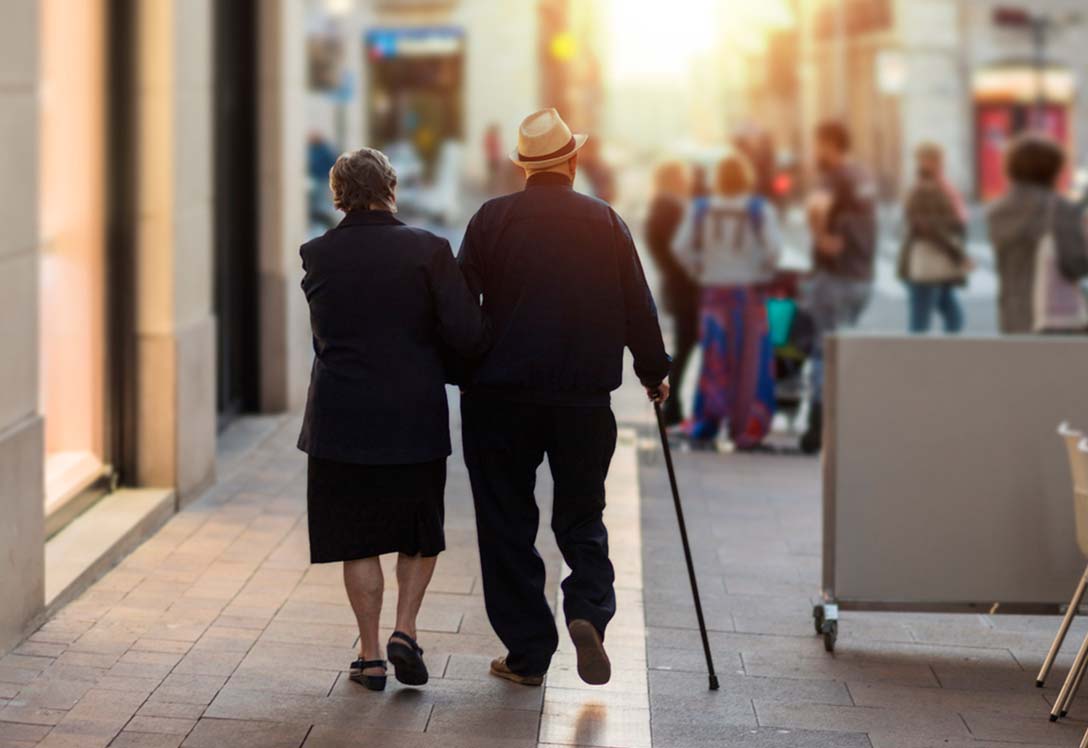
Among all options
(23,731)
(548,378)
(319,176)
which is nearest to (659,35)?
(319,176)

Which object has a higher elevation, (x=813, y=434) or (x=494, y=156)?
(x=494, y=156)

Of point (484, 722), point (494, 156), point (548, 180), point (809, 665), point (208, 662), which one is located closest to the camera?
point (484, 722)

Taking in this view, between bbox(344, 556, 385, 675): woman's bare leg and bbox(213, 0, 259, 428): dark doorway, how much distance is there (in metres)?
5.68

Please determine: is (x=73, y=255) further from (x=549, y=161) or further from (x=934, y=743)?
(x=934, y=743)

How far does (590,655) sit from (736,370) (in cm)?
588

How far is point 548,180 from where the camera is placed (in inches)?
226

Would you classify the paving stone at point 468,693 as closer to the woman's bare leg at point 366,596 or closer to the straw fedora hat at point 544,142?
the woman's bare leg at point 366,596

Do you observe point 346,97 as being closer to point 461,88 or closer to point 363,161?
point 461,88

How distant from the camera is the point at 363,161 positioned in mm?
5539

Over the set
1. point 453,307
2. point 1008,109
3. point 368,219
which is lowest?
point 453,307

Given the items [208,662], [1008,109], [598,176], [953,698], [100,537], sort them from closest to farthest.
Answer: [953,698], [208,662], [100,537], [598,176], [1008,109]

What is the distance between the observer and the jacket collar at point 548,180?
18.8 ft

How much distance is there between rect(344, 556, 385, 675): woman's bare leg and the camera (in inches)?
222

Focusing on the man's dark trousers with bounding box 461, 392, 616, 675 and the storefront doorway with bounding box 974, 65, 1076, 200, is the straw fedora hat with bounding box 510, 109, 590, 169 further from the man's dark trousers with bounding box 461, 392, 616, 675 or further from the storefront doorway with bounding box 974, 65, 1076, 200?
the storefront doorway with bounding box 974, 65, 1076, 200
